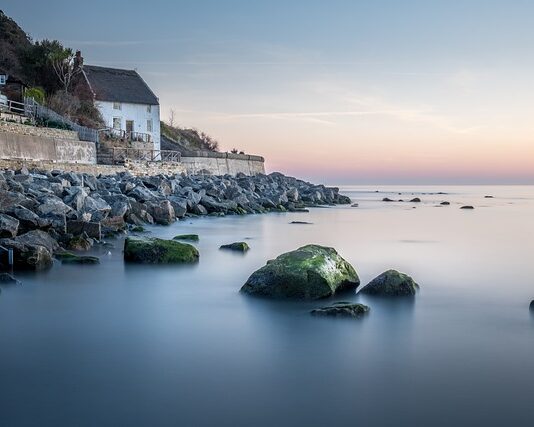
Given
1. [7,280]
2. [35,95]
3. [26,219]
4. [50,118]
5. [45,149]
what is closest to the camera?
[7,280]

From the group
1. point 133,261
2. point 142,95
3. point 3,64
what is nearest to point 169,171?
point 142,95

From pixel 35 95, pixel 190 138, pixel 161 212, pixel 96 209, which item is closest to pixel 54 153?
pixel 35 95

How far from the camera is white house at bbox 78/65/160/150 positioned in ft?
151

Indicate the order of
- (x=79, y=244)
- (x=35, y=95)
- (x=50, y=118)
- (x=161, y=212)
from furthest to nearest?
(x=35, y=95), (x=50, y=118), (x=161, y=212), (x=79, y=244)

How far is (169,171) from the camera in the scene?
37.0m

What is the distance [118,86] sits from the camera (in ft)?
157

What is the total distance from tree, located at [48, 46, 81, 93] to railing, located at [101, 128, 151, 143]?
5018mm

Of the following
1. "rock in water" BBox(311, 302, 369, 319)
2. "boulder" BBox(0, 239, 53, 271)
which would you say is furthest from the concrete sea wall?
"rock in water" BBox(311, 302, 369, 319)

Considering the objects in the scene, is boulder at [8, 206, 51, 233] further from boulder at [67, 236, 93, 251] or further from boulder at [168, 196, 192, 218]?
boulder at [168, 196, 192, 218]

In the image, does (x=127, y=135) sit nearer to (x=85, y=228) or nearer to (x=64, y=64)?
(x=64, y=64)

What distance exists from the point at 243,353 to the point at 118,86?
4504 cm

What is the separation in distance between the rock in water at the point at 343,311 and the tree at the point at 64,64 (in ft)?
132

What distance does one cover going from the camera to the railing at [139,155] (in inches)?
1297

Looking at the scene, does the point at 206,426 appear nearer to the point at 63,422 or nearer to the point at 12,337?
the point at 63,422
